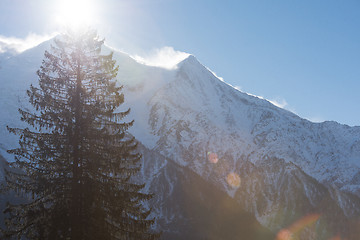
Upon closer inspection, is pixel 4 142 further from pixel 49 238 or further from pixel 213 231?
pixel 49 238

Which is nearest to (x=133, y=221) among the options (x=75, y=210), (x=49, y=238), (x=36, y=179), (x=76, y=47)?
(x=75, y=210)

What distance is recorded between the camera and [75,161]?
1789 cm

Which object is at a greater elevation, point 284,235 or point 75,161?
point 75,161

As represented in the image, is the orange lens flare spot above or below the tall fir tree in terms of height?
below

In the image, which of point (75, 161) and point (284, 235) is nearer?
point (75, 161)

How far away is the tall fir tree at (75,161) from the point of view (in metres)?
17.0

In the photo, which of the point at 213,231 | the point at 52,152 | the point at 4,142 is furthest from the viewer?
the point at 213,231

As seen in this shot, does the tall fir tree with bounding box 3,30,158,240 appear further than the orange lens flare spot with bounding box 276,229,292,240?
No

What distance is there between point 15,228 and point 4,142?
15444 centimetres

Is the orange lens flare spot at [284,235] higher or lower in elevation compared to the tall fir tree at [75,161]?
Result: lower

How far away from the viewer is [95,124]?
18703mm

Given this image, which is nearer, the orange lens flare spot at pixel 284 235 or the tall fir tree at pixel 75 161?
the tall fir tree at pixel 75 161

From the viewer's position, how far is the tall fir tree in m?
17.0

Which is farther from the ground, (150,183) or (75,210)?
(150,183)
